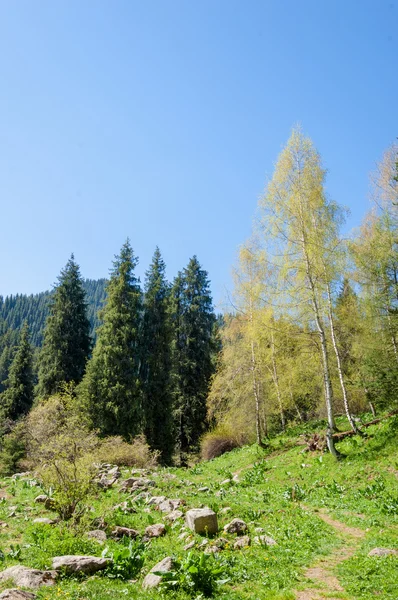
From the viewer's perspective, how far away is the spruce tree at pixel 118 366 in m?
26.6

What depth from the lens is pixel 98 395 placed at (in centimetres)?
2733

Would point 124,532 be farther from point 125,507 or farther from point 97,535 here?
point 125,507

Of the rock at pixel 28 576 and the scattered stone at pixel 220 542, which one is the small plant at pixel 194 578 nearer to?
the scattered stone at pixel 220 542

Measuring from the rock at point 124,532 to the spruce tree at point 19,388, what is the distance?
1102 inches

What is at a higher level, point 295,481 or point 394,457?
point 394,457

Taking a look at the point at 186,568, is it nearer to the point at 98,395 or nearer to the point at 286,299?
the point at 286,299

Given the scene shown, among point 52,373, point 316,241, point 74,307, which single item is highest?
point 74,307

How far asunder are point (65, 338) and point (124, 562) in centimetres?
2727

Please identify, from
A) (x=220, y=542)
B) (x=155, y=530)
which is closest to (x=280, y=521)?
(x=220, y=542)

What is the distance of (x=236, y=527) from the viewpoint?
8.41 meters

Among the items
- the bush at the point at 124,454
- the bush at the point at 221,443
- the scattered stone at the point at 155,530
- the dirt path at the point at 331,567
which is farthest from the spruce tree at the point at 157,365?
the dirt path at the point at 331,567

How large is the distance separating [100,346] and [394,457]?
21104mm

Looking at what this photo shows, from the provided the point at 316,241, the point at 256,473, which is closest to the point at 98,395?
the point at 256,473

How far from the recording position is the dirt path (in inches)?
219
